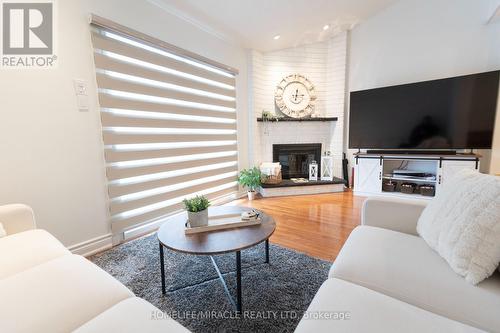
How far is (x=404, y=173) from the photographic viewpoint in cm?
340

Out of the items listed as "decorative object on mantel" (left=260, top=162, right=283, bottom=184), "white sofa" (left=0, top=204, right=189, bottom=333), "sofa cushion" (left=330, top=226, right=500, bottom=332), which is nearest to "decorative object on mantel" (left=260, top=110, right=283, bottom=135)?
"decorative object on mantel" (left=260, top=162, right=283, bottom=184)

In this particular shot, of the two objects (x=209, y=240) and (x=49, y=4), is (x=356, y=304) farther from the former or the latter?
(x=49, y=4)

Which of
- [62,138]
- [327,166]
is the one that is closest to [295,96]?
[327,166]

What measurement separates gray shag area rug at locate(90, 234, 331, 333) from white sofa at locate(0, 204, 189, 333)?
0.55 m

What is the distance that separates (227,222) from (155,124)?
5.04 feet

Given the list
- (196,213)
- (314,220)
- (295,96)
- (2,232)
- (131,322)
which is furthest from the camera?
(295,96)

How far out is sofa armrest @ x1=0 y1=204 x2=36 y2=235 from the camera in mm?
1315

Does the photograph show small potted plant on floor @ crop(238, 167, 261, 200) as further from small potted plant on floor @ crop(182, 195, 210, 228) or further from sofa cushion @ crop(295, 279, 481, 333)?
sofa cushion @ crop(295, 279, 481, 333)

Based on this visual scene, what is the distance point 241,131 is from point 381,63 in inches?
95.1

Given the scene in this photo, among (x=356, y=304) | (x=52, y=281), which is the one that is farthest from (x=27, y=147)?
(x=356, y=304)

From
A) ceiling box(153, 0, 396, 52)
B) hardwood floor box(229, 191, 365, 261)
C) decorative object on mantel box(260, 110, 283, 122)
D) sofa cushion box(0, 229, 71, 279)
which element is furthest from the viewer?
decorative object on mantel box(260, 110, 283, 122)

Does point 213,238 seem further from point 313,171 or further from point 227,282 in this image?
point 313,171

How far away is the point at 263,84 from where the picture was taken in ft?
13.5

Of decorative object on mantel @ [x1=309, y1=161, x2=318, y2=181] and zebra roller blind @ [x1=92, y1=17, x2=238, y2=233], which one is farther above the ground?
zebra roller blind @ [x1=92, y1=17, x2=238, y2=233]
